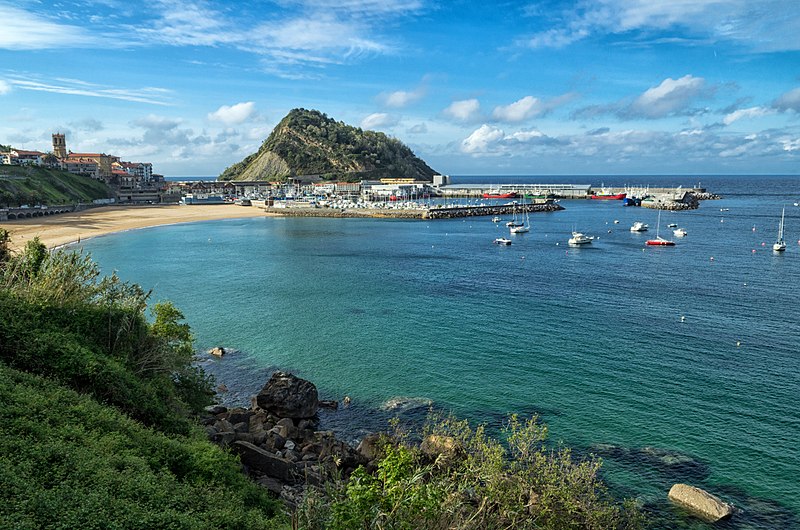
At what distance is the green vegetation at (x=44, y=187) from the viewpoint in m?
138

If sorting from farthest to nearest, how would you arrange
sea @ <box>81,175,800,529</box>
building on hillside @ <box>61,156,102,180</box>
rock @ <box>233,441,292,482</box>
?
building on hillside @ <box>61,156,102,180</box>
sea @ <box>81,175,800,529</box>
rock @ <box>233,441,292,482</box>

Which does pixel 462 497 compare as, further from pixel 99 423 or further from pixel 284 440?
pixel 284 440

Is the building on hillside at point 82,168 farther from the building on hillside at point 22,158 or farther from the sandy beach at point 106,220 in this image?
the sandy beach at point 106,220

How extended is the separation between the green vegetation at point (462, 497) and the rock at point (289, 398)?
28.4 ft

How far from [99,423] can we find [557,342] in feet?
112

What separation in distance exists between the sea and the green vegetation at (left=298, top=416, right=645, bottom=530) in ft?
19.9

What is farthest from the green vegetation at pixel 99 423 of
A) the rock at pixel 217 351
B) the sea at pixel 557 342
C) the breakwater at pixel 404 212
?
the breakwater at pixel 404 212

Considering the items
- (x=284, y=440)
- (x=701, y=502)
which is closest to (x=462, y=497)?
(x=701, y=502)

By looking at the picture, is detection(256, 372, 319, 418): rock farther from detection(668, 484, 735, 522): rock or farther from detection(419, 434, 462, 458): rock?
detection(668, 484, 735, 522): rock

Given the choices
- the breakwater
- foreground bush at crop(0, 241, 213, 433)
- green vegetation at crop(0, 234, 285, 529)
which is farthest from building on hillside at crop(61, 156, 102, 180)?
green vegetation at crop(0, 234, 285, 529)

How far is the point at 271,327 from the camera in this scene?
49.6 meters

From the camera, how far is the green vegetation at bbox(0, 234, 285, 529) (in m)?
13.2

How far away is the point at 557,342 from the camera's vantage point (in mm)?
43344

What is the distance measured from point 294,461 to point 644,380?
23544mm
